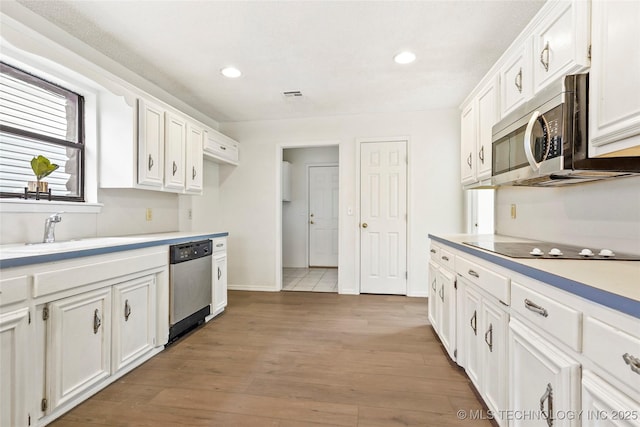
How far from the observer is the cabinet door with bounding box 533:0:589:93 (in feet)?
4.17

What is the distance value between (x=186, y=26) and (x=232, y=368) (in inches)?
95.3

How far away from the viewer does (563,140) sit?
133 centimetres

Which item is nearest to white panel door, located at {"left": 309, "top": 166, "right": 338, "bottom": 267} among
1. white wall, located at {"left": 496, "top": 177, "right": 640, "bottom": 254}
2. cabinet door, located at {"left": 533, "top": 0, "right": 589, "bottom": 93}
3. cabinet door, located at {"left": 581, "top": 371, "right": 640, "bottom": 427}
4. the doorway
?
the doorway

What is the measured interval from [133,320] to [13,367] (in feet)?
2.43

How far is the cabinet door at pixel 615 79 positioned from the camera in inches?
40.9

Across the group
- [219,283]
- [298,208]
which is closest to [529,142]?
[219,283]

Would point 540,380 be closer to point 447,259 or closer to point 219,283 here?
point 447,259

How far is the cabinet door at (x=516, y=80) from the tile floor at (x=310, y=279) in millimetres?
3055

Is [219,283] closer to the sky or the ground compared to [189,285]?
closer to the ground

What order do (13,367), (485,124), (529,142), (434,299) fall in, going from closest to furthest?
(13,367) < (529,142) < (485,124) < (434,299)

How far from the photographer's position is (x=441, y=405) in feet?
5.39

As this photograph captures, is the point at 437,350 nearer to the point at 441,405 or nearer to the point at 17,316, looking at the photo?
the point at 441,405

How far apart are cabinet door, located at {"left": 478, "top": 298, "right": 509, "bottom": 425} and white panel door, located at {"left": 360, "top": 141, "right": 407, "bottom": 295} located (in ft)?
7.47

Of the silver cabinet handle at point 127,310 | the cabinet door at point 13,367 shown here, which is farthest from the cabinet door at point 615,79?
the silver cabinet handle at point 127,310
